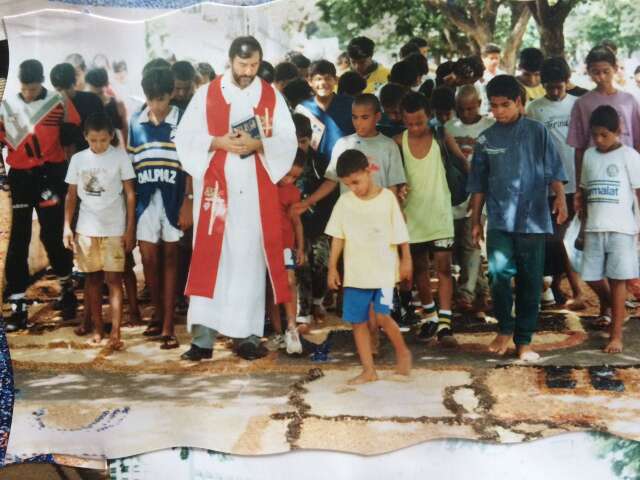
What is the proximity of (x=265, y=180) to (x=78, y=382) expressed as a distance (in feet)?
3.45

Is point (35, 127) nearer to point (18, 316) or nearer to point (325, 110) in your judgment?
point (18, 316)

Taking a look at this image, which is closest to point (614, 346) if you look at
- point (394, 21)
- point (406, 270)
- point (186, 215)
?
point (406, 270)

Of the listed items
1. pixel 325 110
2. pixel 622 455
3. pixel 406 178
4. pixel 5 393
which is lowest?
Result: pixel 622 455

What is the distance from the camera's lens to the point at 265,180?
3662 mm

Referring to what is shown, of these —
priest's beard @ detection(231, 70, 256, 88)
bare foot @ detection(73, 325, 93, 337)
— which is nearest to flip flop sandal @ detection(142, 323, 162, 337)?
bare foot @ detection(73, 325, 93, 337)

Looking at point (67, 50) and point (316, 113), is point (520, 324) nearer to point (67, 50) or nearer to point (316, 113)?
point (316, 113)

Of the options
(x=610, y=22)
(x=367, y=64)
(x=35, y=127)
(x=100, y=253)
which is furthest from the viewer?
(x=100, y=253)

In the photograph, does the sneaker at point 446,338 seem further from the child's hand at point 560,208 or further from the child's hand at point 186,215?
the child's hand at point 186,215

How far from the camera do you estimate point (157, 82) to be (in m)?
3.65

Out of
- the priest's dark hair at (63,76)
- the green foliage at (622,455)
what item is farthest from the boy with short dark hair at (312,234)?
the green foliage at (622,455)

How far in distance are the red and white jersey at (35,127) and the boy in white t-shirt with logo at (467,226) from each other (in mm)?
1414

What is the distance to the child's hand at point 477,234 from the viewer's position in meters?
3.58

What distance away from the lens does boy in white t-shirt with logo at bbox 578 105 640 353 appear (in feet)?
11.4

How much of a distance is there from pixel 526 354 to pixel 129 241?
5.06 feet
